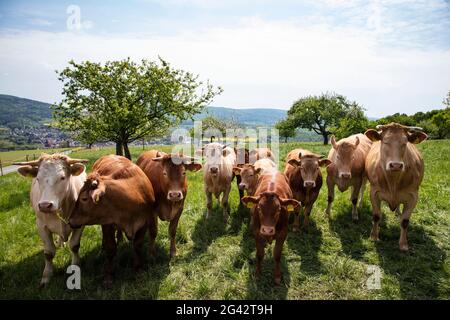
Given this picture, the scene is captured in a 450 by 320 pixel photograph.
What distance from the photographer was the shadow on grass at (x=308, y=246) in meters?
5.71

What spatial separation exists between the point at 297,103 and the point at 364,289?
54.5m

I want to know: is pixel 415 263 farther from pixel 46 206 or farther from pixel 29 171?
pixel 29 171

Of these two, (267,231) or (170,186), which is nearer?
(267,231)

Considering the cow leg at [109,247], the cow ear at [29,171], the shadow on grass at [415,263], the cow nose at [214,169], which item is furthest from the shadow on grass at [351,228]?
the cow ear at [29,171]

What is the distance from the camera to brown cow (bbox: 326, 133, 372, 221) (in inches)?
297

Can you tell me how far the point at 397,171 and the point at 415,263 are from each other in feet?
5.81

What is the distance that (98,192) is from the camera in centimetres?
470

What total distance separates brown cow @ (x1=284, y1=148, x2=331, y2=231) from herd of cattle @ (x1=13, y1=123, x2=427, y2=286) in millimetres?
24

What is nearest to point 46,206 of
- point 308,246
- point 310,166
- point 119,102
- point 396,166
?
point 308,246

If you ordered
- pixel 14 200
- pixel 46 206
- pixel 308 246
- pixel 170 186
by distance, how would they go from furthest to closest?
pixel 14 200, pixel 308 246, pixel 170 186, pixel 46 206

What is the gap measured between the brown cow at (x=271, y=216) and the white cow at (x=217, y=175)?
2.70 m

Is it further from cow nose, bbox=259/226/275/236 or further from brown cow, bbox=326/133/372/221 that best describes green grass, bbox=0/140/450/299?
cow nose, bbox=259/226/275/236
